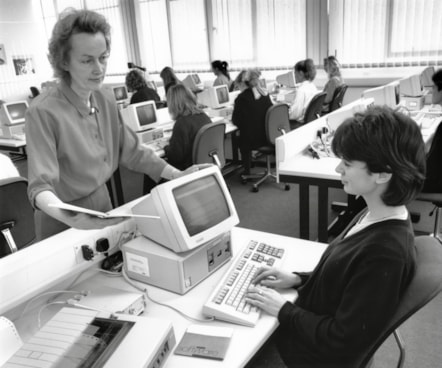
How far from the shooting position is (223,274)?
1303 mm

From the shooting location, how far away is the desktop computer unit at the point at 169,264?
1229mm

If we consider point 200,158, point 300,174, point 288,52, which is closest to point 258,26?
point 288,52

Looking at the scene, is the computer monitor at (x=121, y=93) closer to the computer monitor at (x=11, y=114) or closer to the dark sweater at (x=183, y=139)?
the computer monitor at (x=11, y=114)

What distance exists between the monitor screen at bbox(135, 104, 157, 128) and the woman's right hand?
2884 mm

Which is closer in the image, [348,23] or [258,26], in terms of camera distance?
[348,23]

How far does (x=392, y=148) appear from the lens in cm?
100

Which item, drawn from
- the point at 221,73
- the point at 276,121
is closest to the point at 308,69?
the point at 276,121

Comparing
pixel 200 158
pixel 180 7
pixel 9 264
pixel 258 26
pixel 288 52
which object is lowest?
pixel 200 158

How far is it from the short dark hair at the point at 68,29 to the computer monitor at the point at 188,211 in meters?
0.63

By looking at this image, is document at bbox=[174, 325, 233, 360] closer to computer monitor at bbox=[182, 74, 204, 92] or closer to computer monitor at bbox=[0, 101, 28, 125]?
computer monitor at bbox=[0, 101, 28, 125]

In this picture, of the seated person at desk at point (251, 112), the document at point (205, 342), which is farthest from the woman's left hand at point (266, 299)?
the seated person at desk at point (251, 112)

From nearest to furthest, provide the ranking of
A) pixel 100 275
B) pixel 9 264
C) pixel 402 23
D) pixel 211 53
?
pixel 9 264, pixel 100 275, pixel 402 23, pixel 211 53

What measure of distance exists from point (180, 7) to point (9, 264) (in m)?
7.69

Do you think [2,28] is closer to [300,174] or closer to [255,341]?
[300,174]
